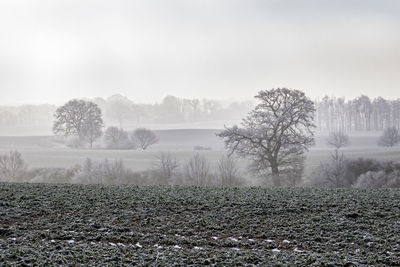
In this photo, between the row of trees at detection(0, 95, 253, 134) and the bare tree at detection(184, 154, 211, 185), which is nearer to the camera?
the bare tree at detection(184, 154, 211, 185)

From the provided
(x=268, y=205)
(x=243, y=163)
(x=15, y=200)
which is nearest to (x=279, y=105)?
(x=243, y=163)

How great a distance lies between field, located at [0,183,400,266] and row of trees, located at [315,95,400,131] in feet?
102

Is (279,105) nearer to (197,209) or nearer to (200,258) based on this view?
(197,209)

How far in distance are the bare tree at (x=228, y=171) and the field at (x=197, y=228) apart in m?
14.9

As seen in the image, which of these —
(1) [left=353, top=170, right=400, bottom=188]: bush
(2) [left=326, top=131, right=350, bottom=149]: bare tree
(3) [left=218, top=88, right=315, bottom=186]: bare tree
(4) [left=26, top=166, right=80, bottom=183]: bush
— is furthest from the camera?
(2) [left=326, top=131, right=350, bottom=149]: bare tree

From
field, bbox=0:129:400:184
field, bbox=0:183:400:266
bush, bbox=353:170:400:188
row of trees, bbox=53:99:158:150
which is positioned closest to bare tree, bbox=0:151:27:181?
field, bbox=0:129:400:184

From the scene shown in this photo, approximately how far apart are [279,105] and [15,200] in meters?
19.3

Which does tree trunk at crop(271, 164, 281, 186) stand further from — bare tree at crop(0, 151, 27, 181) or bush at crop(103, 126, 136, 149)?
bush at crop(103, 126, 136, 149)

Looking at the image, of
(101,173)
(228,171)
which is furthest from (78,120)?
(228,171)

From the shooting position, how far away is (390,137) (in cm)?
4056

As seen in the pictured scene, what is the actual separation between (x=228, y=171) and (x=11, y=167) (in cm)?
1949

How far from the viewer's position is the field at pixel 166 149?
35.9 metres

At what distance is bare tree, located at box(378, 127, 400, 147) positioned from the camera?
40.2 meters

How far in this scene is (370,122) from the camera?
45.5 m
